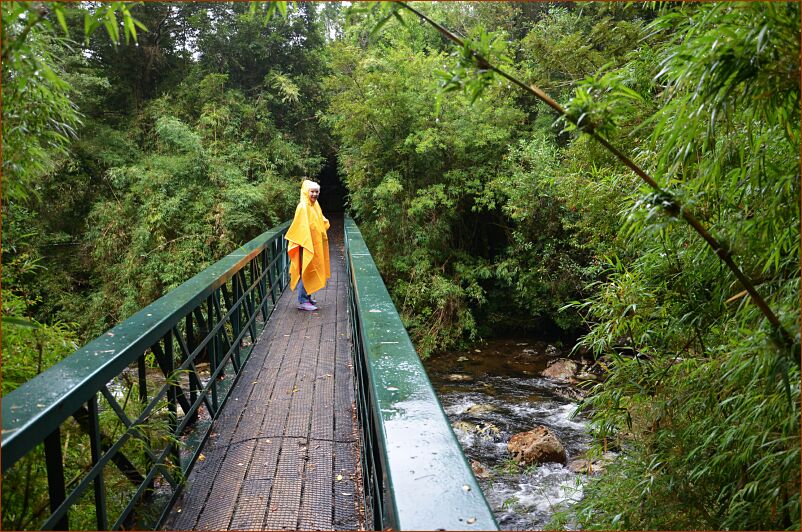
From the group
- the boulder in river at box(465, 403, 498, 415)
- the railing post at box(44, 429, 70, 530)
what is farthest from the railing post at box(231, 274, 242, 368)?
the boulder in river at box(465, 403, 498, 415)

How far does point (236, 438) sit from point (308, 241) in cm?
317

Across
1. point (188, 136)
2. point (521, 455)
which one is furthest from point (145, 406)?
point (188, 136)

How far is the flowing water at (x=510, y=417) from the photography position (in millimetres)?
5434

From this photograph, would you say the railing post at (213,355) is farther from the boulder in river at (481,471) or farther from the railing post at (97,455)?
the boulder in river at (481,471)

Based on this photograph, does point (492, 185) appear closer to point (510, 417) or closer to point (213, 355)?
point (510, 417)

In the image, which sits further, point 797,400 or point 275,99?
point 275,99

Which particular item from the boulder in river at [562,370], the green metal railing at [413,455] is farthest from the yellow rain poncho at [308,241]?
the boulder in river at [562,370]

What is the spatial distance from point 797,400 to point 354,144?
36.7 feet

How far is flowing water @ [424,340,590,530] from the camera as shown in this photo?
5434mm

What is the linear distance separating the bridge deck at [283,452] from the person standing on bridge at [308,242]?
1329 mm

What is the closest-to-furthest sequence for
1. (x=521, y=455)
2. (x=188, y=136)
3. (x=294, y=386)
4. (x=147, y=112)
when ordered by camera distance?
(x=294, y=386) < (x=521, y=455) < (x=188, y=136) < (x=147, y=112)

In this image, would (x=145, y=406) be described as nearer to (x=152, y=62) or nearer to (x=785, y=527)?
(x=785, y=527)

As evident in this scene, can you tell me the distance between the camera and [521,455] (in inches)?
243

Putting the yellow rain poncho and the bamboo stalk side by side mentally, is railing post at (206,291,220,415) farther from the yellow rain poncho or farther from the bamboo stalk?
the bamboo stalk
